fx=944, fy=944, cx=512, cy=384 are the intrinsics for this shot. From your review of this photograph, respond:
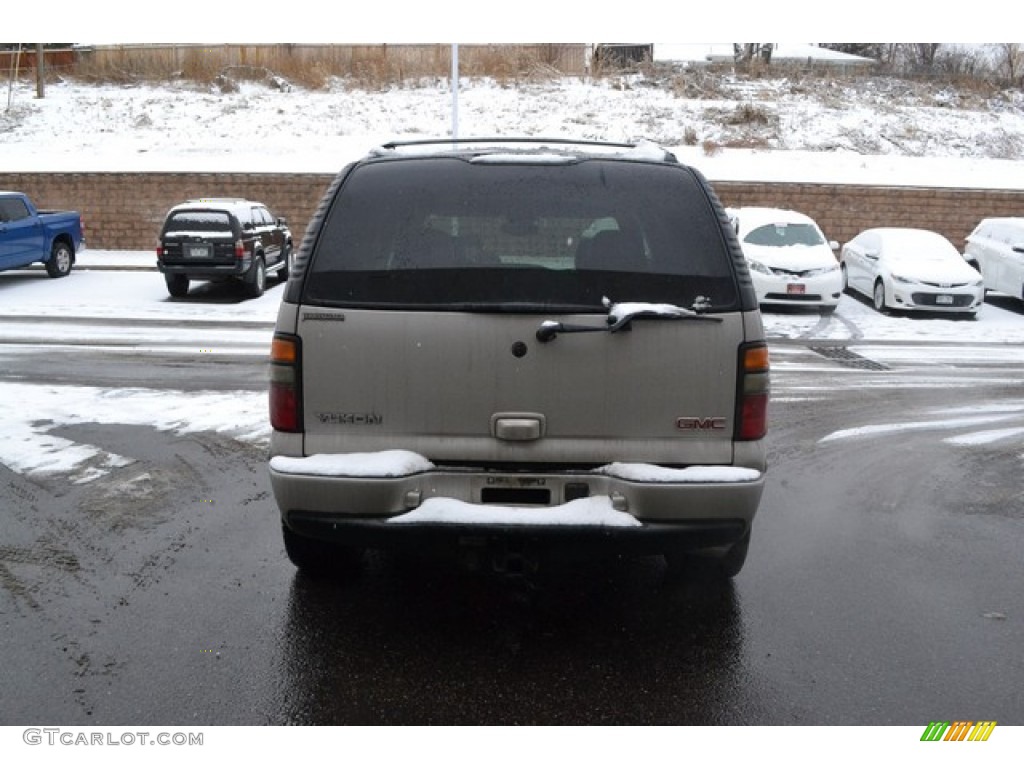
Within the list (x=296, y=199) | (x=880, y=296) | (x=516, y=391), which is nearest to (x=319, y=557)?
(x=516, y=391)

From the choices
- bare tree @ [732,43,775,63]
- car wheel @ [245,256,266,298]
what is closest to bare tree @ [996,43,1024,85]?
bare tree @ [732,43,775,63]

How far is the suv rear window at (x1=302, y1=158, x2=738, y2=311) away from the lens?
12.2 feet

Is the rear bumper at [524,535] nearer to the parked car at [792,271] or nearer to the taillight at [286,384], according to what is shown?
the taillight at [286,384]

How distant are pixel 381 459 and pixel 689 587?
1868 millimetres

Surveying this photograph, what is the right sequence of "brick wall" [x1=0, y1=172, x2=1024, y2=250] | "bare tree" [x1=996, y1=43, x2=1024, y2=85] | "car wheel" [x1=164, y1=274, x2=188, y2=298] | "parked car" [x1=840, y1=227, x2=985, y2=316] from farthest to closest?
"bare tree" [x1=996, y1=43, x2=1024, y2=85] < "brick wall" [x1=0, y1=172, x2=1024, y2=250] < "car wheel" [x1=164, y1=274, x2=188, y2=298] < "parked car" [x1=840, y1=227, x2=985, y2=316]

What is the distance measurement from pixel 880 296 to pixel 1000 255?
2804mm

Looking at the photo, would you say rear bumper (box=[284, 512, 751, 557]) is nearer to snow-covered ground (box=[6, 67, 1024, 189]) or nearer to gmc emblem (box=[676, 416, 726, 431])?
gmc emblem (box=[676, 416, 726, 431])

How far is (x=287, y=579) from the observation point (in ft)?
15.6

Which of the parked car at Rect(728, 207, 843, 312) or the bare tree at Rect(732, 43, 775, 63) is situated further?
the bare tree at Rect(732, 43, 775, 63)

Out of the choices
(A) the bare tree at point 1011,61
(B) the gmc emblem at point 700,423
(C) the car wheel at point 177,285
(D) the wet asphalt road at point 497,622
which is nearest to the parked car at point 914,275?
(D) the wet asphalt road at point 497,622

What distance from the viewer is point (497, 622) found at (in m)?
4.28

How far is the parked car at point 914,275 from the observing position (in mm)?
15977

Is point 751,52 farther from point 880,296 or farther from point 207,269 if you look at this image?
point 207,269

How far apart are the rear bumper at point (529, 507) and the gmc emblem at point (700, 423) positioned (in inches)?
6.6
